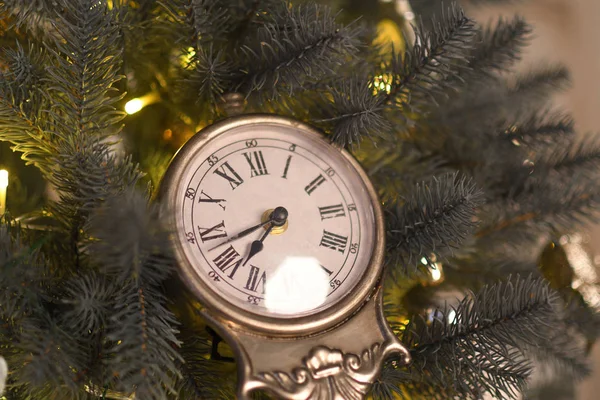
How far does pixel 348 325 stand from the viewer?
0.51m

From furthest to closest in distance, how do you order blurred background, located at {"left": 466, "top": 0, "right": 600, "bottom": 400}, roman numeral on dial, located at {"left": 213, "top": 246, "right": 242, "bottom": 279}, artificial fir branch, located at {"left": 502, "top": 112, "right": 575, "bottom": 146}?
1. blurred background, located at {"left": 466, "top": 0, "right": 600, "bottom": 400}
2. artificial fir branch, located at {"left": 502, "top": 112, "right": 575, "bottom": 146}
3. roman numeral on dial, located at {"left": 213, "top": 246, "right": 242, "bottom": 279}

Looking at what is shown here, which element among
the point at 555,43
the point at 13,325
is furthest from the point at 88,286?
the point at 555,43

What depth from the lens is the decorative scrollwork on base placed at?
1.53 feet

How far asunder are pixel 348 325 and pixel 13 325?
0.89 feet

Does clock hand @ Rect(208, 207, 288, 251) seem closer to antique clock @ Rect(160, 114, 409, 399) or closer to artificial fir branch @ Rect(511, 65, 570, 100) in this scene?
antique clock @ Rect(160, 114, 409, 399)

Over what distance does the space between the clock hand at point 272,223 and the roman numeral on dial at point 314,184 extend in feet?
0.14

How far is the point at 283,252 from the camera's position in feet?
1.68

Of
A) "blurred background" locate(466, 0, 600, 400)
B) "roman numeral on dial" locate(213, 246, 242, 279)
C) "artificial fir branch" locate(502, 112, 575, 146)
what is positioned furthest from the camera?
"blurred background" locate(466, 0, 600, 400)

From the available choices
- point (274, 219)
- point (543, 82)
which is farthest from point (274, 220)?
point (543, 82)

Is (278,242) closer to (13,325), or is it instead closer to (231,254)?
(231,254)

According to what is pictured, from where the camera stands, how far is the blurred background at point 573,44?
1284 millimetres

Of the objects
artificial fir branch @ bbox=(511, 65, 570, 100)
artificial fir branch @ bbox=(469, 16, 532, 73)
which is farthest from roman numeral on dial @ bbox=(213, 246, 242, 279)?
artificial fir branch @ bbox=(511, 65, 570, 100)

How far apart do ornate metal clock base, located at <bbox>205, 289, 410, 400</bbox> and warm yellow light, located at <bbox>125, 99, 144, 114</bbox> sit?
0.27 m

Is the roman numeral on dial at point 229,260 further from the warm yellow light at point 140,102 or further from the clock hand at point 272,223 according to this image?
the warm yellow light at point 140,102
